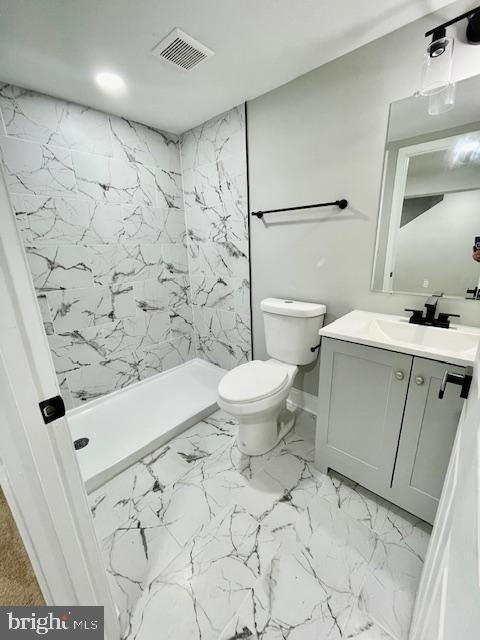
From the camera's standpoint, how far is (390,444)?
1204mm

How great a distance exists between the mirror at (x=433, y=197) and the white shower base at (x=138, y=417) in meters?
1.64

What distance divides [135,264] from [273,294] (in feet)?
3.76

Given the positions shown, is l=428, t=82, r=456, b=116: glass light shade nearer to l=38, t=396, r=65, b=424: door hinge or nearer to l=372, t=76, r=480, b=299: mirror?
l=372, t=76, r=480, b=299: mirror

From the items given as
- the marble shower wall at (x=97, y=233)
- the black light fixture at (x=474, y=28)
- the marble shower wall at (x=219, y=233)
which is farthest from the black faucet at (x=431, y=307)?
the marble shower wall at (x=97, y=233)

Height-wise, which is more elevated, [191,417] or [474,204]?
[474,204]

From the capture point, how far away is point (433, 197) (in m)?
1.32

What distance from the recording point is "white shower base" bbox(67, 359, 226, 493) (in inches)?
64.2

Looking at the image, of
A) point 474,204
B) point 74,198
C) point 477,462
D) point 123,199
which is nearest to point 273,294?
point 474,204

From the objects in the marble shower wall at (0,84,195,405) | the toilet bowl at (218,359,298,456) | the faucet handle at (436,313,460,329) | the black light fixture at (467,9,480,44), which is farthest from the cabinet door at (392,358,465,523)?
the marble shower wall at (0,84,195,405)

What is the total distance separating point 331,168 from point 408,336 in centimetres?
104

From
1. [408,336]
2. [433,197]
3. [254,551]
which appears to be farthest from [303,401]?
[433,197]

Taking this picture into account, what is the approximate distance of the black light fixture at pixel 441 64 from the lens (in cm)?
104

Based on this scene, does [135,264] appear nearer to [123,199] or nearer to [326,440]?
[123,199]

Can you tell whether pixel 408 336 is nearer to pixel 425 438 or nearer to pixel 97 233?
pixel 425 438
